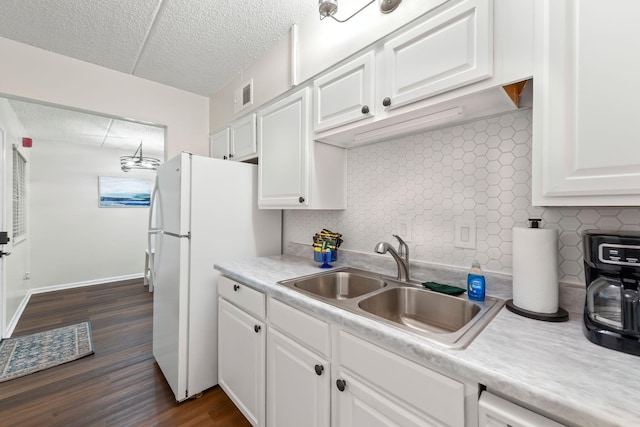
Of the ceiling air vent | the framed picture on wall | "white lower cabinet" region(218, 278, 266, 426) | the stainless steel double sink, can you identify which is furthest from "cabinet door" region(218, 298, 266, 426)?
the framed picture on wall

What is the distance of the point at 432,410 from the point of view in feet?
2.40

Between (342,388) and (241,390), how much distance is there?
0.88 m

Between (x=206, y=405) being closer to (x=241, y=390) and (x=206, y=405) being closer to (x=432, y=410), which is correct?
(x=241, y=390)

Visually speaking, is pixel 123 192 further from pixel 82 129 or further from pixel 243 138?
pixel 243 138

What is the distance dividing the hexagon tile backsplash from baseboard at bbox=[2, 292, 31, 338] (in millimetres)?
3562

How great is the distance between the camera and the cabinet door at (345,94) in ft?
4.12

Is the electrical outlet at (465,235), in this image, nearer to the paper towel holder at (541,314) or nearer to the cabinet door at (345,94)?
the paper towel holder at (541,314)

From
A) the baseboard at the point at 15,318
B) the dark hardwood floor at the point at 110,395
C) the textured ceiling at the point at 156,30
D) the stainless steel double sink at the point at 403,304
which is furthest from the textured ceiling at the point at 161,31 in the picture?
the baseboard at the point at 15,318

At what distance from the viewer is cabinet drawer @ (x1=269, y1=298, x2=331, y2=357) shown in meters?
1.04

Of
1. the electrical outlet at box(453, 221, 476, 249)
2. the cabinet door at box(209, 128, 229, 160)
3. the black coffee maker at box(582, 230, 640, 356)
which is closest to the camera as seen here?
the black coffee maker at box(582, 230, 640, 356)

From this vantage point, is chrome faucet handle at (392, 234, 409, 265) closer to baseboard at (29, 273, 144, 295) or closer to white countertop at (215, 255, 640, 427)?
white countertop at (215, 255, 640, 427)

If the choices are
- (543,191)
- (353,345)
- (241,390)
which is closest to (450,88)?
(543,191)

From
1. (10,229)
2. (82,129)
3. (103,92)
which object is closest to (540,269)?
(103,92)

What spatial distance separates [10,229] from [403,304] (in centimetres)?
388
